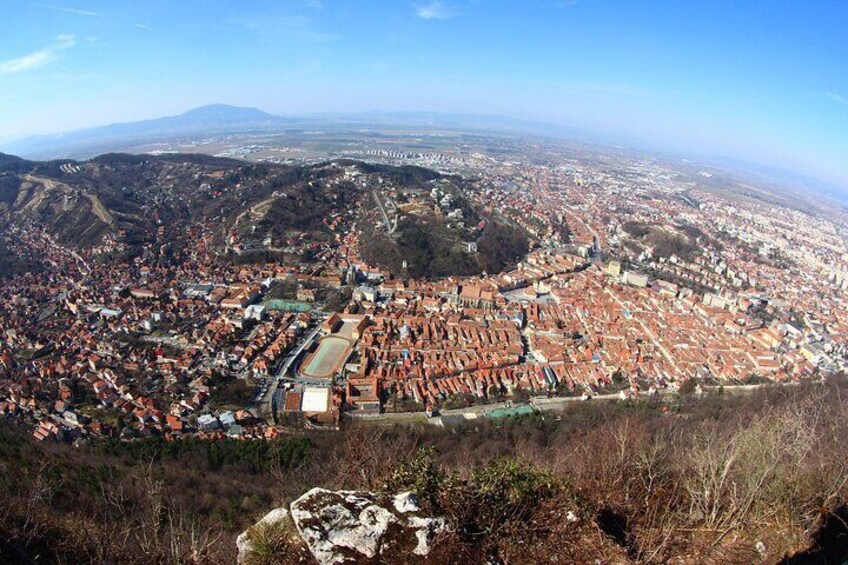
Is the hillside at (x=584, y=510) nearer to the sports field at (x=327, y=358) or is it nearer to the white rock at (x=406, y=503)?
the white rock at (x=406, y=503)

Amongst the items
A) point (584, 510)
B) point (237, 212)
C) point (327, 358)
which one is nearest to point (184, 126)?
point (237, 212)

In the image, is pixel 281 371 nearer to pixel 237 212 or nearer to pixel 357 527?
pixel 357 527

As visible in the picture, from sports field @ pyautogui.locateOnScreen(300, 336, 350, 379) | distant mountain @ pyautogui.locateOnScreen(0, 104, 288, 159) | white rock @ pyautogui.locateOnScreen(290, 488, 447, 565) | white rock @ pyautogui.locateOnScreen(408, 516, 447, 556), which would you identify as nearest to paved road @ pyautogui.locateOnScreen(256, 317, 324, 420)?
sports field @ pyautogui.locateOnScreen(300, 336, 350, 379)

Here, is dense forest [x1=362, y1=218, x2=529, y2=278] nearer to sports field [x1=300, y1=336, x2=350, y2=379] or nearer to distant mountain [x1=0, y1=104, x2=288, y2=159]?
sports field [x1=300, y1=336, x2=350, y2=379]

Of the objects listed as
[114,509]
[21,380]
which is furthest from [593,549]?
[21,380]

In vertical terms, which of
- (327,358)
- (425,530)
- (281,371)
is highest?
(425,530)

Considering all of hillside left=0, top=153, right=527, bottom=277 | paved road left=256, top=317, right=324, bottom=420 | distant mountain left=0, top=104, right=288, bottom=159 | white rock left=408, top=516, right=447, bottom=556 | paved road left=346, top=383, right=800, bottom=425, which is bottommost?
paved road left=346, top=383, right=800, bottom=425

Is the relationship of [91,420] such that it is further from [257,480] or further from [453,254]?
[453,254]

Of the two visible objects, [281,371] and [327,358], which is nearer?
[281,371]
